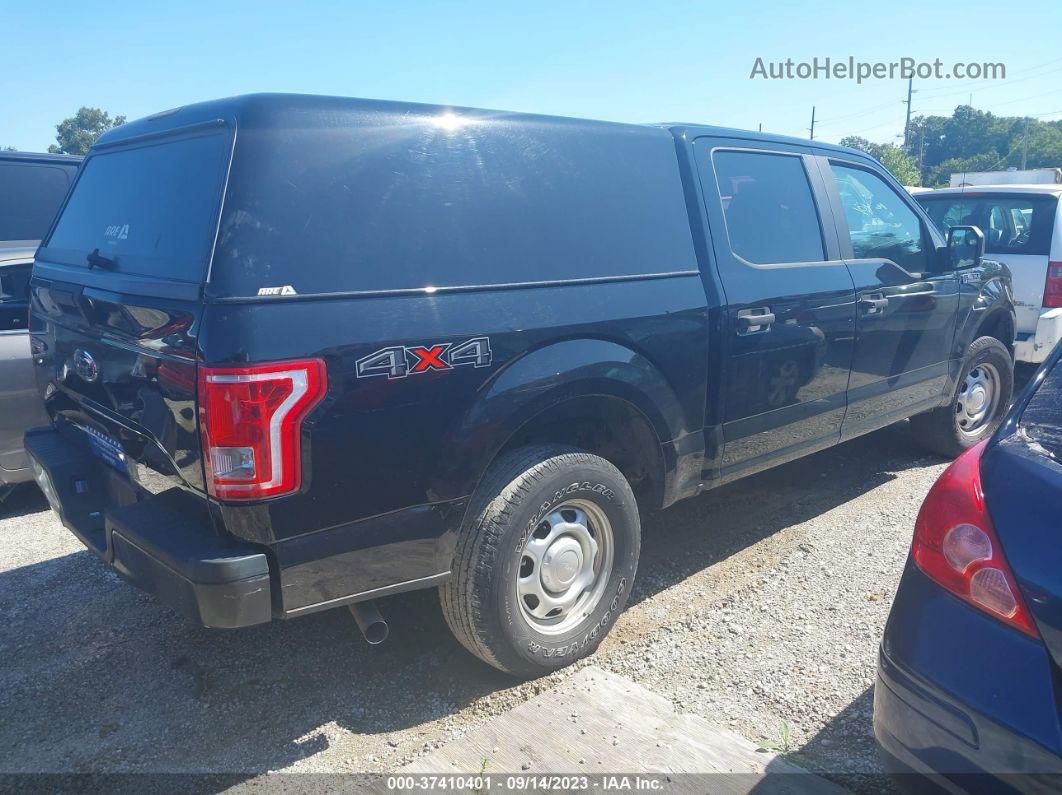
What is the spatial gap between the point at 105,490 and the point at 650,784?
87.6 inches

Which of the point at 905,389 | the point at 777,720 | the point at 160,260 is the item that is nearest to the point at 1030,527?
the point at 777,720

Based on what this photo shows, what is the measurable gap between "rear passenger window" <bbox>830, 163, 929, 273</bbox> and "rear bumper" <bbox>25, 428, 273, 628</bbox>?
3439 mm

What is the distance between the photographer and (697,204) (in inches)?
139

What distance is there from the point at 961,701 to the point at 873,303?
9.41 feet

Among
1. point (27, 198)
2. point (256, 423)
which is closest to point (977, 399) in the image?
point (256, 423)

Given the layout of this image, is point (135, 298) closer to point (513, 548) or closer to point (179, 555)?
point (179, 555)

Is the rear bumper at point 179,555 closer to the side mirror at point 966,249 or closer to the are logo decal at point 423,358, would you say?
the are logo decal at point 423,358

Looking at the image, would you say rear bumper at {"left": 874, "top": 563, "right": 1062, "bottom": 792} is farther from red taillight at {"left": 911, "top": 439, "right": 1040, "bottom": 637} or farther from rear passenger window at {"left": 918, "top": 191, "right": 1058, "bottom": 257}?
rear passenger window at {"left": 918, "top": 191, "right": 1058, "bottom": 257}

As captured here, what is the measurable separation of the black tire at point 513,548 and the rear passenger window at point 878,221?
2253 mm

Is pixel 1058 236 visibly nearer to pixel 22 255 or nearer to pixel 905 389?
pixel 905 389

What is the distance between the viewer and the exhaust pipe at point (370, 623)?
2746 mm

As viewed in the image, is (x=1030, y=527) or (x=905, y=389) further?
(x=905, y=389)

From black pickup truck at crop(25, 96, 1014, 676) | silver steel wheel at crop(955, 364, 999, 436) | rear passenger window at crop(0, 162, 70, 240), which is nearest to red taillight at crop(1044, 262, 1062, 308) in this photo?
silver steel wheel at crop(955, 364, 999, 436)

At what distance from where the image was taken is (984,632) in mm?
1837
